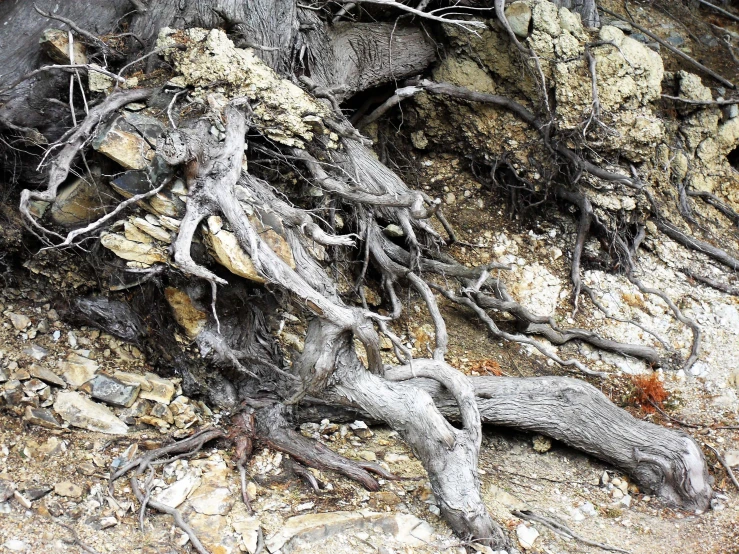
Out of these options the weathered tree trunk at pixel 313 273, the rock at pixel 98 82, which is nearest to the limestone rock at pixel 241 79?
the weathered tree trunk at pixel 313 273

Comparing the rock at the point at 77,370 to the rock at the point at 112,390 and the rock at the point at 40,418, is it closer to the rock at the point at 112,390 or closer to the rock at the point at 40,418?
the rock at the point at 112,390

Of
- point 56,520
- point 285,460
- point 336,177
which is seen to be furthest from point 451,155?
point 56,520

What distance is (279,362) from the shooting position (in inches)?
175

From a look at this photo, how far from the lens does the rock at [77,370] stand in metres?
4.16

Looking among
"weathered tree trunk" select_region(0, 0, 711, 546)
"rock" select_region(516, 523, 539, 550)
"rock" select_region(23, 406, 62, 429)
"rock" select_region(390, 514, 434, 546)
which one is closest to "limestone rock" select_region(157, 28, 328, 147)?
"weathered tree trunk" select_region(0, 0, 711, 546)

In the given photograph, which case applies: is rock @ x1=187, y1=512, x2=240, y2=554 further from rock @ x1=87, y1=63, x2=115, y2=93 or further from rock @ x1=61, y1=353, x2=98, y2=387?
rock @ x1=87, y1=63, x2=115, y2=93

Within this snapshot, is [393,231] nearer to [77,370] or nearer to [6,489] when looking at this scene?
[77,370]

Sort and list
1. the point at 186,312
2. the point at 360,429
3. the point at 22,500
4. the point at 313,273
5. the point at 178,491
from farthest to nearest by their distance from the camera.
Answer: the point at 360,429 < the point at 186,312 < the point at 313,273 < the point at 178,491 < the point at 22,500

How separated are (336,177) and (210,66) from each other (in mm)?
1067

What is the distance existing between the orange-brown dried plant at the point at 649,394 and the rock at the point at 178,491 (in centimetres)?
311

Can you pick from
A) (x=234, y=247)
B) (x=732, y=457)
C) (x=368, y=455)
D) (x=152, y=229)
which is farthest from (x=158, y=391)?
(x=732, y=457)

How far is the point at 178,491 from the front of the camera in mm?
3586

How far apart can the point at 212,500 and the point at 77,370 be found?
131cm

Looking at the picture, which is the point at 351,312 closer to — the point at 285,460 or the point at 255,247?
the point at 255,247
